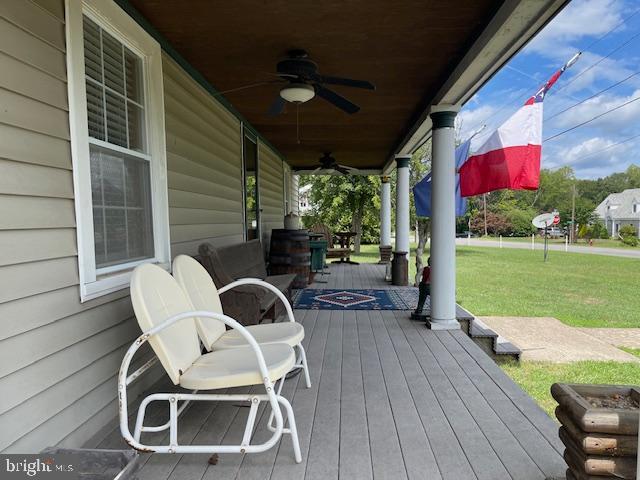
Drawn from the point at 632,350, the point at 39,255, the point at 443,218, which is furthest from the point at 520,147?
the point at 632,350

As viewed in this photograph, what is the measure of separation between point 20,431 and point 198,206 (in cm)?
227

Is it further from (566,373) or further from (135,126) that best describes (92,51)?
(566,373)

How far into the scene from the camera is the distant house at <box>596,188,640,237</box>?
3984 centimetres

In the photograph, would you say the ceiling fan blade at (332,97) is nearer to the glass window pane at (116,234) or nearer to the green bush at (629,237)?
the glass window pane at (116,234)

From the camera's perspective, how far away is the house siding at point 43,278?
147 cm

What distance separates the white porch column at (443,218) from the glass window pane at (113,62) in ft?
9.30

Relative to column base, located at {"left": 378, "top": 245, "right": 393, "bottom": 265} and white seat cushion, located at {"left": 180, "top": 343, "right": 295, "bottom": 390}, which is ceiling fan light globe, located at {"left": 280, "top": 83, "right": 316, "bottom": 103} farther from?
column base, located at {"left": 378, "top": 245, "right": 393, "bottom": 265}

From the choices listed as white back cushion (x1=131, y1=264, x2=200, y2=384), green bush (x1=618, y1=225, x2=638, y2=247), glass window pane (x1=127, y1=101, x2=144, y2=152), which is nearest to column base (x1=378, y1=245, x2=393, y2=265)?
glass window pane (x1=127, y1=101, x2=144, y2=152)

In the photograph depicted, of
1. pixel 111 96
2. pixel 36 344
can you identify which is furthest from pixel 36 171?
pixel 111 96

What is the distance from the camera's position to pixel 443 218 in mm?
4004

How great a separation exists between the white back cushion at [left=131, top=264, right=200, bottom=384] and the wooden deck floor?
407 millimetres

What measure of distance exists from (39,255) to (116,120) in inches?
40.8

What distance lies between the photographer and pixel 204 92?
372 centimetres

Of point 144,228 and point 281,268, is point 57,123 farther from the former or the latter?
point 281,268
